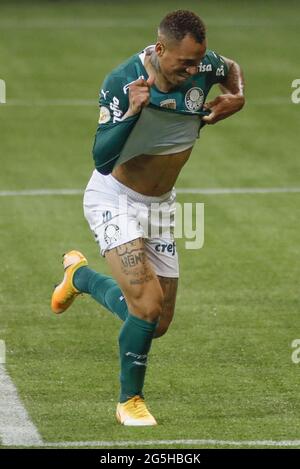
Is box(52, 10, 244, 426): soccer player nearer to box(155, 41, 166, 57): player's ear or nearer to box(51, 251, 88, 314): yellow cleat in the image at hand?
box(155, 41, 166, 57): player's ear

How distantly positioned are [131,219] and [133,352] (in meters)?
0.83

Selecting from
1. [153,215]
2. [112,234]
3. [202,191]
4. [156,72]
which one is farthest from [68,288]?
[202,191]

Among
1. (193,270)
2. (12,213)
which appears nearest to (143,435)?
(193,270)

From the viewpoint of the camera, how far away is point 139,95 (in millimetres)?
8586

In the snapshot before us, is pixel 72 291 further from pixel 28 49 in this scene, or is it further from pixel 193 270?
pixel 28 49

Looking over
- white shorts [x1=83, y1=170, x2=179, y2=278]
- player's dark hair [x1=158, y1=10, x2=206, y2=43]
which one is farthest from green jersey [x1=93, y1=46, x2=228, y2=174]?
player's dark hair [x1=158, y1=10, x2=206, y2=43]

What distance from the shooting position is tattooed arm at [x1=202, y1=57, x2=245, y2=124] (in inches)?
360

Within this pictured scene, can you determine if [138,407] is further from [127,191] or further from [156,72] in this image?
[156,72]

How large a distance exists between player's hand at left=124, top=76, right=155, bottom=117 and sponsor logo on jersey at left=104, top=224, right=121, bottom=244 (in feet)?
2.59

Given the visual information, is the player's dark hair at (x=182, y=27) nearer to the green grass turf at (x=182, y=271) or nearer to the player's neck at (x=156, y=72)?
the player's neck at (x=156, y=72)

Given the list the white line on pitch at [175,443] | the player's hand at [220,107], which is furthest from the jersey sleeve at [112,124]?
the white line on pitch at [175,443]

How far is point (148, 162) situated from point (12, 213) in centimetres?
732
